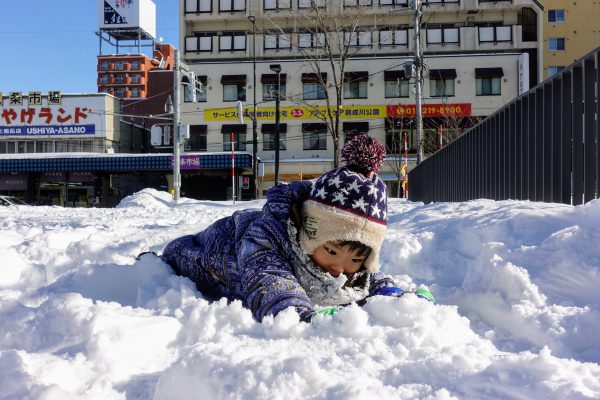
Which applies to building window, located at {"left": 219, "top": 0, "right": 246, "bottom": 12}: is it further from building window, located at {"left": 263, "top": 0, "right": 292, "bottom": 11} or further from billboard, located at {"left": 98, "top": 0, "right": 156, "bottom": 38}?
billboard, located at {"left": 98, "top": 0, "right": 156, "bottom": 38}

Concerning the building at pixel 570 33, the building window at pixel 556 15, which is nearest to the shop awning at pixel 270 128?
the building at pixel 570 33

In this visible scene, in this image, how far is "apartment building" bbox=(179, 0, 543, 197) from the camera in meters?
29.6

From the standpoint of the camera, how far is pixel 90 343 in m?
1.61

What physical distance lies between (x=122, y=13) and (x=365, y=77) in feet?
104

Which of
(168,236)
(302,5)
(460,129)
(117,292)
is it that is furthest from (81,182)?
(117,292)

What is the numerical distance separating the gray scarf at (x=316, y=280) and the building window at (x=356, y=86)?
2884cm

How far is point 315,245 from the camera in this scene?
2283 millimetres

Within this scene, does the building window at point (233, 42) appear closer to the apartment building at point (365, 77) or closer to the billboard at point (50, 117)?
the apartment building at point (365, 77)

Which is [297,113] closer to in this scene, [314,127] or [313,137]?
[314,127]

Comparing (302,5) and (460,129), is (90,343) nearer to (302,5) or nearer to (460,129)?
(460,129)

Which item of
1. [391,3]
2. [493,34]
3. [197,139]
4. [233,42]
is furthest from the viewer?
[233,42]

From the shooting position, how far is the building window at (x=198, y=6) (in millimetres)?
33469

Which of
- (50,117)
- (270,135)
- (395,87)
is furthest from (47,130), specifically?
(395,87)

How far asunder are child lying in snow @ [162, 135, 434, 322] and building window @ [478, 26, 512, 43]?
32.2 meters
